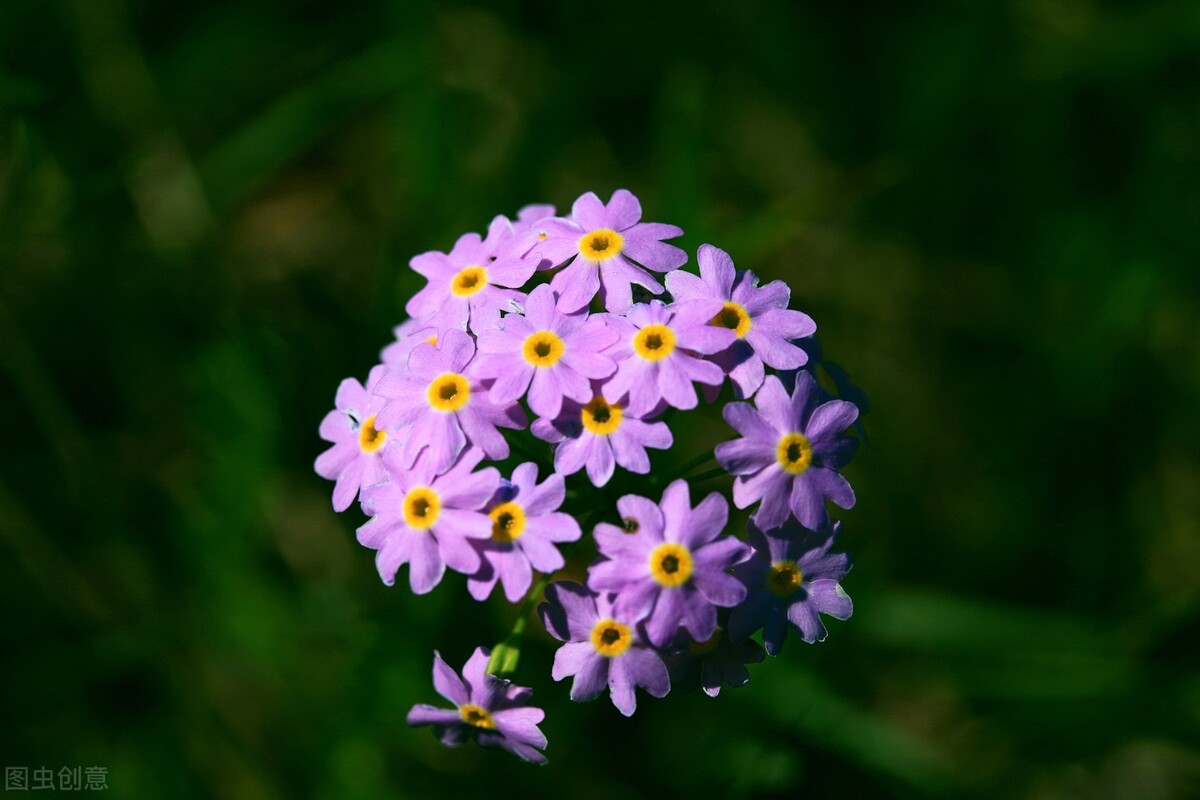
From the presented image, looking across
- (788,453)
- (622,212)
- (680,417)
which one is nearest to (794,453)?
(788,453)

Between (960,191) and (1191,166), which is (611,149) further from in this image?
(1191,166)

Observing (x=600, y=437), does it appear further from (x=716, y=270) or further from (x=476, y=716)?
(x=476, y=716)

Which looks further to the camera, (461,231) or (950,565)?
(950,565)

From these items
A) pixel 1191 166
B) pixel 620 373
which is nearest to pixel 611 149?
pixel 1191 166

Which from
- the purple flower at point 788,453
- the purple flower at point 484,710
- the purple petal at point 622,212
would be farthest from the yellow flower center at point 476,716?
the purple petal at point 622,212

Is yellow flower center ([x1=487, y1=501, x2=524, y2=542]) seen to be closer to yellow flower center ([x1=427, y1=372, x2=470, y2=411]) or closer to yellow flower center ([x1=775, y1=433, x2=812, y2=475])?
yellow flower center ([x1=427, y1=372, x2=470, y2=411])

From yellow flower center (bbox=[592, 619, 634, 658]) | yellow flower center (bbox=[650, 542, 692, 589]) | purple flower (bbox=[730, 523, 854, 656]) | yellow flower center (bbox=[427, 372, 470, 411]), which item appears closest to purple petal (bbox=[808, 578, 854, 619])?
purple flower (bbox=[730, 523, 854, 656])
